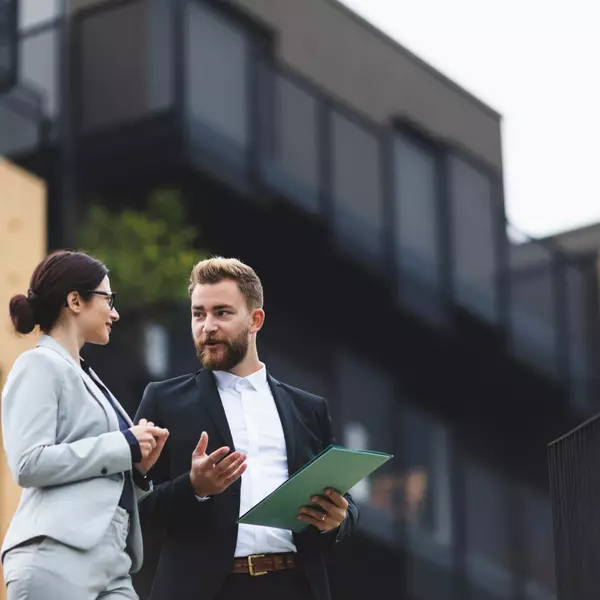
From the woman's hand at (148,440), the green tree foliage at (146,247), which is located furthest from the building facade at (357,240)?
Result: the woman's hand at (148,440)

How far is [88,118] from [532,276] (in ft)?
15.2

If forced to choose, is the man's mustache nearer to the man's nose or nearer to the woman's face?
the man's nose

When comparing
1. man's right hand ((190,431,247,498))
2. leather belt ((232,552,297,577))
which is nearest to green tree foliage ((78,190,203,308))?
leather belt ((232,552,297,577))

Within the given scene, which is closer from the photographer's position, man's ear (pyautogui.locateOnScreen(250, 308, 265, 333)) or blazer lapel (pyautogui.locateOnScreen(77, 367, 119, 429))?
blazer lapel (pyautogui.locateOnScreen(77, 367, 119, 429))

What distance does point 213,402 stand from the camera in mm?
4535

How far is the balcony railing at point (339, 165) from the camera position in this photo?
12047mm

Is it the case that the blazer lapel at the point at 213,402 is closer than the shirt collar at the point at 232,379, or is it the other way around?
the blazer lapel at the point at 213,402

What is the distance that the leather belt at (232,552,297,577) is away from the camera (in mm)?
4320

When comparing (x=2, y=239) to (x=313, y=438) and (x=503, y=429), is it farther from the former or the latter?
(x=313, y=438)

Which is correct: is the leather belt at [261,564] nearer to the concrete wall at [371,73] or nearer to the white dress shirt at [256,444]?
the white dress shirt at [256,444]

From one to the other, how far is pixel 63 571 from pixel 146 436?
1.40ft

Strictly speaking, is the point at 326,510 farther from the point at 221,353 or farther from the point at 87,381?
the point at 87,381

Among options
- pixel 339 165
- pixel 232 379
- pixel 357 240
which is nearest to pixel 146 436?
pixel 232 379

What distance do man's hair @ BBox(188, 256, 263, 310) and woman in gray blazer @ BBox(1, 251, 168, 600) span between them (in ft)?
1.62
